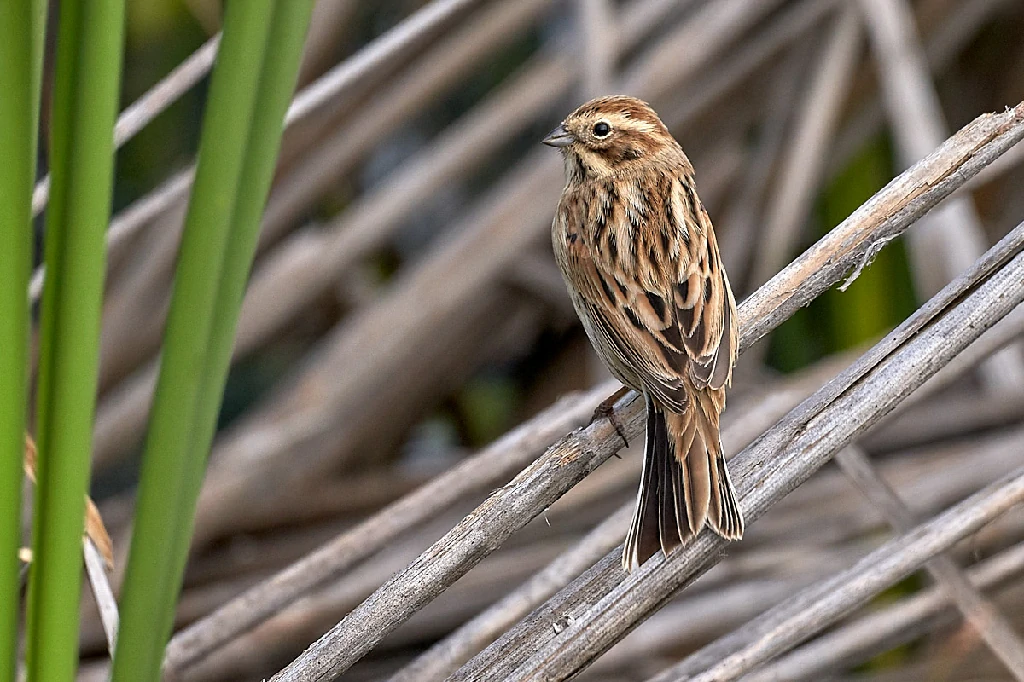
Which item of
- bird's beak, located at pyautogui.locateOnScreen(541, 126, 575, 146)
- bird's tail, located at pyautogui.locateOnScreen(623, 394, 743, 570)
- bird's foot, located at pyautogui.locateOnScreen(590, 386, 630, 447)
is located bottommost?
bird's tail, located at pyautogui.locateOnScreen(623, 394, 743, 570)

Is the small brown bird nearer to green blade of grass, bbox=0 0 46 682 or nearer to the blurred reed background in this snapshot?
the blurred reed background

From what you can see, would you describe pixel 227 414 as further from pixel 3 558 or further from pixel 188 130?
pixel 3 558

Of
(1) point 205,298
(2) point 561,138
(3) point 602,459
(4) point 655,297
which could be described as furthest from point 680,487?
(2) point 561,138

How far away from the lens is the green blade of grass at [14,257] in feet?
3.52

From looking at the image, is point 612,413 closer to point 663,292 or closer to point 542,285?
point 663,292

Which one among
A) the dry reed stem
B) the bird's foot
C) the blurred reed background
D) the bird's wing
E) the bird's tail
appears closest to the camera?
the dry reed stem

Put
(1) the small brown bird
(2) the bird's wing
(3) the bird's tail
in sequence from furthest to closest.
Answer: (2) the bird's wing < (1) the small brown bird < (3) the bird's tail

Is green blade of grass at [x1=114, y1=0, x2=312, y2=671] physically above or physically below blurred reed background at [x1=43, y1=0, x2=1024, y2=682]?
below

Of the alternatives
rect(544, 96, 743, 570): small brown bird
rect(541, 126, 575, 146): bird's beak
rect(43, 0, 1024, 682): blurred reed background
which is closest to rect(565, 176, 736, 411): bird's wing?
rect(544, 96, 743, 570): small brown bird

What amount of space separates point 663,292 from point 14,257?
47.1 inches

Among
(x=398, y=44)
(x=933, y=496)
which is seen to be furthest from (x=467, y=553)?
(x=933, y=496)

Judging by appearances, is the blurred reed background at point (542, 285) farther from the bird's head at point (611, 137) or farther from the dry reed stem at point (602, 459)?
the dry reed stem at point (602, 459)

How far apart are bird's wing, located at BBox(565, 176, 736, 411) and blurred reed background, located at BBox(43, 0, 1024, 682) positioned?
51 centimetres

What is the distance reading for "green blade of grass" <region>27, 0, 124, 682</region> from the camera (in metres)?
1.06
